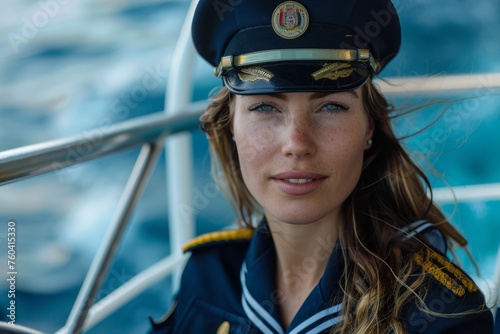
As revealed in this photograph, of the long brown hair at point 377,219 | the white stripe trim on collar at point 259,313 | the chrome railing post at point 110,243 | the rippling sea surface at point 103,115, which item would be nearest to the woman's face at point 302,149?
the long brown hair at point 377,219

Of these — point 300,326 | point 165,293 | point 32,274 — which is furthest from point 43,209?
point 300,326

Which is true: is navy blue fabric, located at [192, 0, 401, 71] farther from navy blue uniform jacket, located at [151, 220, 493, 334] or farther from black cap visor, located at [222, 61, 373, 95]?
navy blue uniform jacket, located at [151, 220, 493, 334]

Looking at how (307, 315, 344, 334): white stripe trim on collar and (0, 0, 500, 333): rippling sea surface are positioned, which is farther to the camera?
(0, 0, 500, 333): rippling sea surface

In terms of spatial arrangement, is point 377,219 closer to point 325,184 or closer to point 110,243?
point 325,184

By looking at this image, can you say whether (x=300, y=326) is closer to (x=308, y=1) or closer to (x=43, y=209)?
(x=308, y=1)

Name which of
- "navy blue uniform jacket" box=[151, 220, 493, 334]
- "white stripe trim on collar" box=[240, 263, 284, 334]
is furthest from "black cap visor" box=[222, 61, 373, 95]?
"white stripe trim on collar" box=[240, 263, 284, 334]

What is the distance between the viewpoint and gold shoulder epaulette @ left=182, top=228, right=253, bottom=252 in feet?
5.35

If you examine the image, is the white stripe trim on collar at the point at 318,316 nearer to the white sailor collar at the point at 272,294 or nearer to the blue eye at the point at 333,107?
the white sailor collar at the point at 272,294

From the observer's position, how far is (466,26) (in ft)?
28.7

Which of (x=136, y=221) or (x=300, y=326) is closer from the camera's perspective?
(x=300, y=326)

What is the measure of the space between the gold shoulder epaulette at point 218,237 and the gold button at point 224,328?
0.71 ft

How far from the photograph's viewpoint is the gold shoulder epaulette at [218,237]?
163cm

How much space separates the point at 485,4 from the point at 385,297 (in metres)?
8.42

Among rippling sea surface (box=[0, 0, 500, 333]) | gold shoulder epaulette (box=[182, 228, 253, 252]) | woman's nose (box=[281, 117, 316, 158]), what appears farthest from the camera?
rippling sea surface (box=[0, 0, 500, 333])
